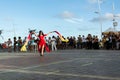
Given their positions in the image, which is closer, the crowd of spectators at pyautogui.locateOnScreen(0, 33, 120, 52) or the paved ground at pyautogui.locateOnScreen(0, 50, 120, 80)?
the paved ground at pyautogui.locateOnScreen(0, 50, 120, 80)

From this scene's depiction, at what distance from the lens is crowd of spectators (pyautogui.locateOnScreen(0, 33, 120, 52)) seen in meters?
42.3

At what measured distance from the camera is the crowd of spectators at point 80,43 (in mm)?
42344

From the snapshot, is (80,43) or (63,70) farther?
(80,43)

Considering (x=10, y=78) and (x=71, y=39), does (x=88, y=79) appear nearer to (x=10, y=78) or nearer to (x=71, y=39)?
(x=10, y=78)

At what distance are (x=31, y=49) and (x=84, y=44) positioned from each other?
6.45m

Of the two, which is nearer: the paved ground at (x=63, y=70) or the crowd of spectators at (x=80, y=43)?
the paved ground at (x=63, y=70)

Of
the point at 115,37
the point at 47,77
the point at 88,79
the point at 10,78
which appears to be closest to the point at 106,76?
the point at 88,79

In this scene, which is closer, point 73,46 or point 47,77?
point 47,77

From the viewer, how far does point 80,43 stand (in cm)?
4522

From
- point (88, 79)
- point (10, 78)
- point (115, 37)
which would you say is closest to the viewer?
point (88, 79)

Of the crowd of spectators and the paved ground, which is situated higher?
the crowd of spectators

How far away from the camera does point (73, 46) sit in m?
46.7

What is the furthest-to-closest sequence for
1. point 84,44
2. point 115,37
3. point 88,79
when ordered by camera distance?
point 84,44
point 115,37
point 88,79

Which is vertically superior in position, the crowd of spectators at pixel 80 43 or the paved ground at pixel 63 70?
the crowd of spectators at pixel 80 43
